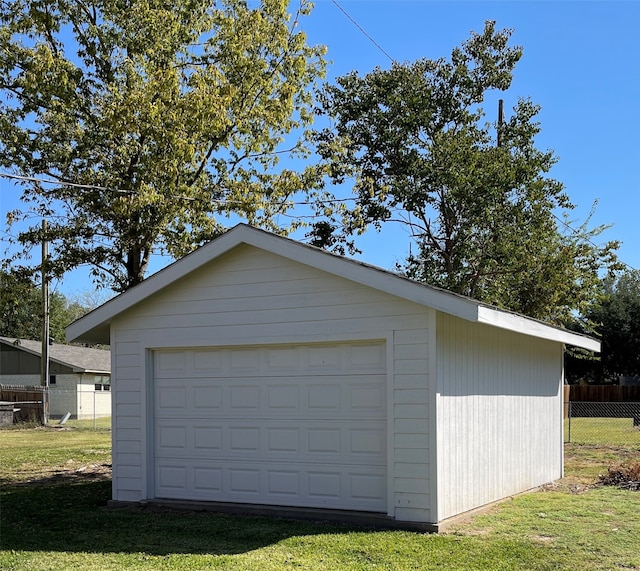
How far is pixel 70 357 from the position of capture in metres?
40.5

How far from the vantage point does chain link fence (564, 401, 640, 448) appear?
21141 mm

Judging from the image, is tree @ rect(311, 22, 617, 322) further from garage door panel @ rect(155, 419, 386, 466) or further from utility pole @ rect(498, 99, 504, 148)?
garage door panel @ rect(155, 419, 386, 466)

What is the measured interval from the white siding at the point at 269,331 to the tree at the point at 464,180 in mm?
10936

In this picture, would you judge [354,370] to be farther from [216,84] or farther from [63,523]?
[216,84]

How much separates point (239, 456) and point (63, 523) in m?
2.32

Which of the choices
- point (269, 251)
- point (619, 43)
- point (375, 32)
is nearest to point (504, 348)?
point (269, 251)

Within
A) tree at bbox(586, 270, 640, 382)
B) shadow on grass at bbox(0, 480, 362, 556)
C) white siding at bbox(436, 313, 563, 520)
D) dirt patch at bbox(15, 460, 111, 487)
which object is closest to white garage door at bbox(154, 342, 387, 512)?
shadow on grass at bbox(0, 480, 362, 556)

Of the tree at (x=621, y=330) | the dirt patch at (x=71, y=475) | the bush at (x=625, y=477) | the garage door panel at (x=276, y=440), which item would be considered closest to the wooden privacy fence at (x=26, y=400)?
the dirt patch at (x=71, y=475)

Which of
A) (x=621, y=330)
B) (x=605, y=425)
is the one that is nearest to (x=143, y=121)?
(x=605, y=425)

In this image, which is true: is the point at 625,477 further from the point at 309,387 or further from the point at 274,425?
the point at 274,425

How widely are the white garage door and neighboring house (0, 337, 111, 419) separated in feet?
96.8

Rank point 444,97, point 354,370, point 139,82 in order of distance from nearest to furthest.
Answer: point 354,370, point 139,82, point 444,97

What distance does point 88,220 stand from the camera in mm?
16797

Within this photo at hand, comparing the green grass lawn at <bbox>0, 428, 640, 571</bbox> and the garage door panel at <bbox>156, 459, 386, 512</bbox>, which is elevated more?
the garage door panel at <bbox>156, 459, 386, 512</bbox>
